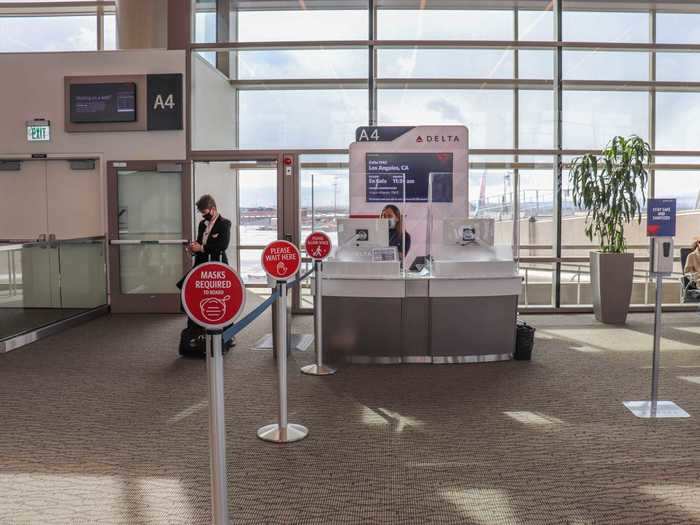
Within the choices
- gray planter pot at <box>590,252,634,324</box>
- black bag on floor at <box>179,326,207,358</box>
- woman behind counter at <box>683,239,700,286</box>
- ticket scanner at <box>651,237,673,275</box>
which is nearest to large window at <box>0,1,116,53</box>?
black bag on floor at <box>179,326,207,358</box>

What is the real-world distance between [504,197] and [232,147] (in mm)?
3898

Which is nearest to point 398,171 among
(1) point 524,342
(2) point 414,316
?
(2) point 414,316

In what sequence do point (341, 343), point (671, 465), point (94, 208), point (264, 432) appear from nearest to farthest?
1. point (671, 465)
2. point (264, 432)
3. point (341, 343)
4. point (94, 208)

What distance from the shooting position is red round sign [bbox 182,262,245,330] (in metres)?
2.73

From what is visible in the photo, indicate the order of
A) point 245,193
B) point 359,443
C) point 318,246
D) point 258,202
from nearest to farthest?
point 359,443, point 318,246, point 258,202, point 245,193

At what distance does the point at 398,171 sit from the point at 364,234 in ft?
7.40

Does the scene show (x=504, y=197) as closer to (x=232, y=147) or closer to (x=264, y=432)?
(x=232, y=147)

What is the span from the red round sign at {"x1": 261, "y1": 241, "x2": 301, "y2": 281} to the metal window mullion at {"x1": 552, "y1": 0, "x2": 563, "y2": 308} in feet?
19.7

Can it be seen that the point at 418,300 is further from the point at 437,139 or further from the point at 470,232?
the point at 437,139

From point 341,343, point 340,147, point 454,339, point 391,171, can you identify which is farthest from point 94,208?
point 454,339

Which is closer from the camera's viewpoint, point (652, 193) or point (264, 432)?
point (264, 432)

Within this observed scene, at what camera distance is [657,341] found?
4738 millimetres

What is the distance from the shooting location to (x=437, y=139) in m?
8.95

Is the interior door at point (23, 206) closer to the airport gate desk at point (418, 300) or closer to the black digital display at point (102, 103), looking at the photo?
the black digital display at point (102, 103)
